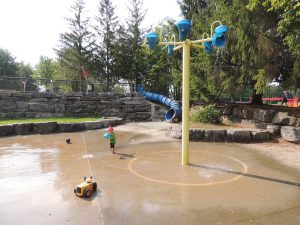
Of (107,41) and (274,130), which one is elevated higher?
(107,41)

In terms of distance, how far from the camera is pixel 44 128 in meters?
11.2

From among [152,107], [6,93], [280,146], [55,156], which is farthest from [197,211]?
[6,93]

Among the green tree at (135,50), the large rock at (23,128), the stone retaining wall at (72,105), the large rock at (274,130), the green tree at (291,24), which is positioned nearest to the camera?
the green tree at (291,24)

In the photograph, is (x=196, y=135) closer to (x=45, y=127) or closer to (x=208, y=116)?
(x=208, y=116)

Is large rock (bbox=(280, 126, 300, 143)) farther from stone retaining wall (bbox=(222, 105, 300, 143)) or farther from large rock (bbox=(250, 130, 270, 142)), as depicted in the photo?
large rock (bbox=(250, 130, 270, 142))

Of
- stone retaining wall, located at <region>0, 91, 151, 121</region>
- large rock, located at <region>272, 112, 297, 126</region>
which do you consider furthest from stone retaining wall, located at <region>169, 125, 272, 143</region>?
stone retaining wall, located at <region>0, 91, 151, 121</region>

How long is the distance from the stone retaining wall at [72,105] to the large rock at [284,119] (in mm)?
8737

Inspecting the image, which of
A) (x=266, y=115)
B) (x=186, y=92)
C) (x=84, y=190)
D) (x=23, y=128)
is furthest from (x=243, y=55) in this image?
(x=23, y=128)

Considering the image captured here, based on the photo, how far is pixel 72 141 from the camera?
370 inches

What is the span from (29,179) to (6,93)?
12.2 meters

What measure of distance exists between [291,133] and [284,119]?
3.08ft

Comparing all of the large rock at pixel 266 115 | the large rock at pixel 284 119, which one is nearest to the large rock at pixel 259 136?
the large rock at pixel 284 119

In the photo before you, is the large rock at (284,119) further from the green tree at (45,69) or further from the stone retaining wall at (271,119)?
the green tree at (45,69)

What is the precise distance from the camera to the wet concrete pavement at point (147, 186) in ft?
12.3
